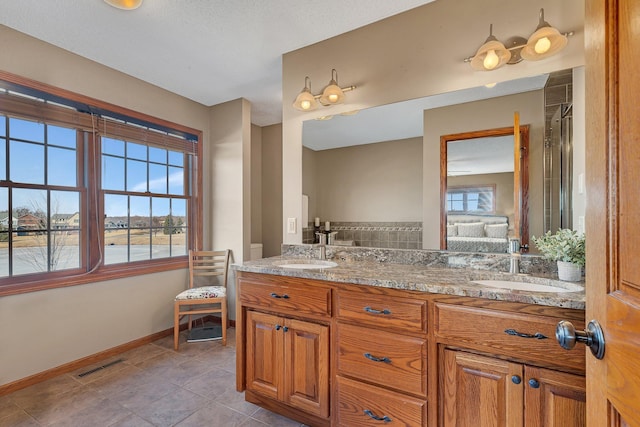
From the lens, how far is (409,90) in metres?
1.96

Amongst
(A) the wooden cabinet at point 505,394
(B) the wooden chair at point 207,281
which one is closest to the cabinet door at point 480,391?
(A) the wooden cabinet at point 505,394

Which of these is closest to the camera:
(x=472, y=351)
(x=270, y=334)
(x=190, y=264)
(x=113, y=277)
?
(x=472, y=351)

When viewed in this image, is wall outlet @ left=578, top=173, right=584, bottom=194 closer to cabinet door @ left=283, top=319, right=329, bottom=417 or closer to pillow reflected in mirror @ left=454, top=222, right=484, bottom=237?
pillow reflected in mirror @ left=454, top=222, right=484, bottom=237

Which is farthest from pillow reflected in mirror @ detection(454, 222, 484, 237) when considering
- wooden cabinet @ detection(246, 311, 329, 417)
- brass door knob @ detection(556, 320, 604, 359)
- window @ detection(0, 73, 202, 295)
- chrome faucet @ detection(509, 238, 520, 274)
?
window @ detection(0, 73, 202, 295)

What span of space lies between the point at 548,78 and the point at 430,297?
1.35 metres

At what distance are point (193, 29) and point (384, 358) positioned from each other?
96.6 inches

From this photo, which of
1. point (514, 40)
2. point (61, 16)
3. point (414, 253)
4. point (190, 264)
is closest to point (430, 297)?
point (414, 253)

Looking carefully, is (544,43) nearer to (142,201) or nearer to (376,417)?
(376,417)

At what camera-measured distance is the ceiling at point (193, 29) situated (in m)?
1.86

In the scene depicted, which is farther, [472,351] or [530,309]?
[472,351]

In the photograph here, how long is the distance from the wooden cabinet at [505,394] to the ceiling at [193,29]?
2.09 meters

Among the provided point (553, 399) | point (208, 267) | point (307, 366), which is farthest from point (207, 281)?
point (553, 399)

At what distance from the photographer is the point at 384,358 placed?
140 centimetres

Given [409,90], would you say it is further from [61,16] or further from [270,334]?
[61,16]
